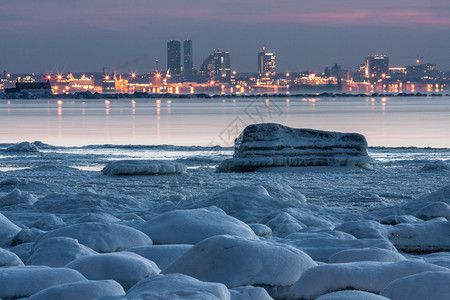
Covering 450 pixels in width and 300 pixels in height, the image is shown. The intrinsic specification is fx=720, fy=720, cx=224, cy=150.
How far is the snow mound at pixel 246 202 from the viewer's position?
895 centimetres

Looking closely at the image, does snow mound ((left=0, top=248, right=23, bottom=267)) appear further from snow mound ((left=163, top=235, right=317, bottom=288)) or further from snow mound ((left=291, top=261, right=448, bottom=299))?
snow mound ((left=291, top=261, right=448, bottom=299))

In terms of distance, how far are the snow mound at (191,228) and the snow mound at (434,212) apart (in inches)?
110

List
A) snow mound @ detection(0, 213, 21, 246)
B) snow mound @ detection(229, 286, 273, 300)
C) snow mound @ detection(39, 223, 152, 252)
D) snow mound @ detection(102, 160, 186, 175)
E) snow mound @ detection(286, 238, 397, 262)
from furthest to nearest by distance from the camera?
snow mound @ detection(102, 160, 186, 175) → snow mound @ detection(0, 213, 21, 246) → snow mound @ detection(39, 223, 152, 252) → snow mound @ detection(286, 238, 397, 262) → snow mound @ detection(229, 286, 273, 300)

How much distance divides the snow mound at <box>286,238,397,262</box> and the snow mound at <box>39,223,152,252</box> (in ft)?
4.46

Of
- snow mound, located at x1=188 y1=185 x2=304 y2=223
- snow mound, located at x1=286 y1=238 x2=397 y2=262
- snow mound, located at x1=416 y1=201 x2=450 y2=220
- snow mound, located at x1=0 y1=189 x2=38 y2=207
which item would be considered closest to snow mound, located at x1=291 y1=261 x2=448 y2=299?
snow mound, located at x1=286 y1=238 x2=397 y2=262

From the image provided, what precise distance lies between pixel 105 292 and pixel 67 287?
0.69 ft

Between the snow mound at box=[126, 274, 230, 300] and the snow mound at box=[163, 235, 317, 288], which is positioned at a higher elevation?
the snow mound at box=[126, 274, 230, 300]

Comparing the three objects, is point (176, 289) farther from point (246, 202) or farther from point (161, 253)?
point (246, 202)

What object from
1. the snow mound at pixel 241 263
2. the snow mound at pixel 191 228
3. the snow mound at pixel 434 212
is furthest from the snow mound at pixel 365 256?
the snow mound at pixel 434 212

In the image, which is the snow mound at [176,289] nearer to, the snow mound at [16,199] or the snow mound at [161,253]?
the snow mound at [161,253]

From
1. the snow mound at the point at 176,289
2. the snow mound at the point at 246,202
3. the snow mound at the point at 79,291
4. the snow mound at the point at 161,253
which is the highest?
the snow mound at the point at 176,289

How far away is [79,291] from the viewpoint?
3.95m

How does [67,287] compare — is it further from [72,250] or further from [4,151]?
[4,151]

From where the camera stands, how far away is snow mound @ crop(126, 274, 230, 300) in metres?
3.73
